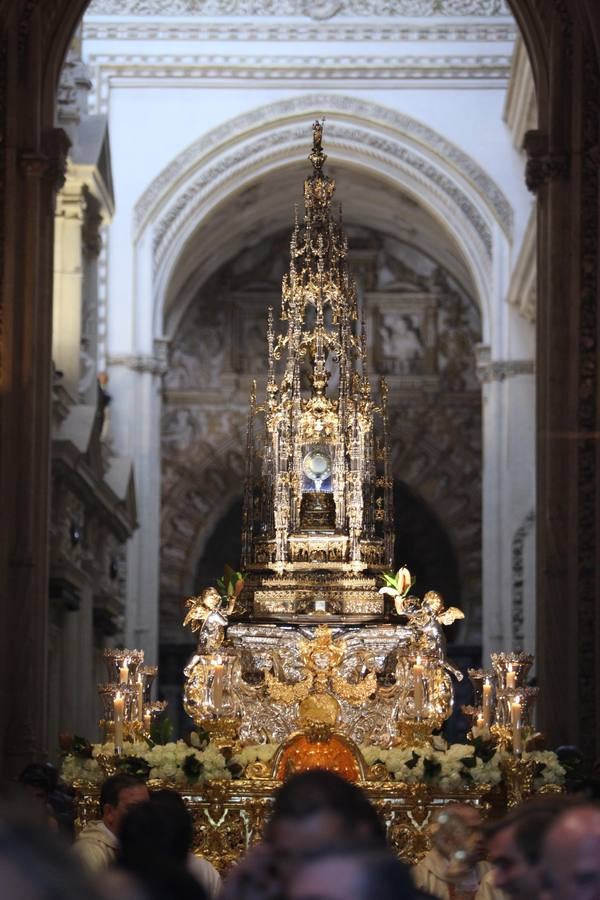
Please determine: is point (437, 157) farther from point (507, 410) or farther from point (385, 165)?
point (507, 410)

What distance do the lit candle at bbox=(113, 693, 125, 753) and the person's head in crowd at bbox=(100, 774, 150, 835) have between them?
14.0ft

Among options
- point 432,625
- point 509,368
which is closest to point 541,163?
point 432,625

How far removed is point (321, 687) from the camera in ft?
42.8

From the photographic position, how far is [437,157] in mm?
31453

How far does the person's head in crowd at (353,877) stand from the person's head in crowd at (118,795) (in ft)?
14.2

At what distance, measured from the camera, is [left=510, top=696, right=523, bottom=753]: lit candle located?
38.7 feet

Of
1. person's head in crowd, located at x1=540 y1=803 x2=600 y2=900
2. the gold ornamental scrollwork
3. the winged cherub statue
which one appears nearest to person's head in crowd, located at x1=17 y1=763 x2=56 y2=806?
the winged cherub statue

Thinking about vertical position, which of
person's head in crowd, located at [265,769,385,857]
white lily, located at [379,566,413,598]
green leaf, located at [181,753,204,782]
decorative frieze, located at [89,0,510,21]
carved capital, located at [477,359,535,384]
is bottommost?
green leaf, located at [181,753,204,782]

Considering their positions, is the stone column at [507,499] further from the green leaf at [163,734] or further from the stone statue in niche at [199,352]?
the green leaf at [163,734]

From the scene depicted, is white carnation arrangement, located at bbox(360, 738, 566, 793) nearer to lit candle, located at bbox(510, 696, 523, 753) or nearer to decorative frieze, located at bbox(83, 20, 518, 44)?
lit candle, located at bbox(510, 696, 523, 753)

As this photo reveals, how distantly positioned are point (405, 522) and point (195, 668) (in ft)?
82.1

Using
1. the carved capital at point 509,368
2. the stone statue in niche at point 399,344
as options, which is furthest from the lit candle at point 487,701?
the stone statue in niche at point 399,344

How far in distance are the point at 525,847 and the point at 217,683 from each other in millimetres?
9305

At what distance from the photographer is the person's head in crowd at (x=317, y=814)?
11.4ft
